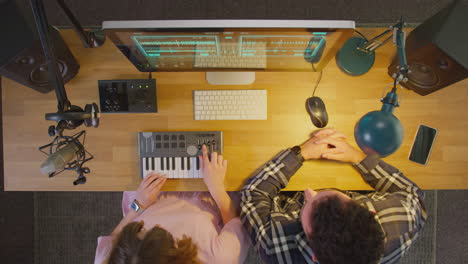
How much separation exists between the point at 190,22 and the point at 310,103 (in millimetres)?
772

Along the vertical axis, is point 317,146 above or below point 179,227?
above

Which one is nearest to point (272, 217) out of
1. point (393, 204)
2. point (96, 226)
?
point (393, 204)

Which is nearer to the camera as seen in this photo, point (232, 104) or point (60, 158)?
point (60, 158)

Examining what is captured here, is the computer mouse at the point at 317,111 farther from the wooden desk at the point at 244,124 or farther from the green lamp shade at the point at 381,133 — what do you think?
the green lamp shade at the point at 381,133

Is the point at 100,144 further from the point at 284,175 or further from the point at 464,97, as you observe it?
the point at 464,97

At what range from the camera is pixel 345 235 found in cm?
104

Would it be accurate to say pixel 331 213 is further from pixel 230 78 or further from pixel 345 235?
pixel 230 78

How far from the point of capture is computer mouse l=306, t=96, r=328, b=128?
1.36m

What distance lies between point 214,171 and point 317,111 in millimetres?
621

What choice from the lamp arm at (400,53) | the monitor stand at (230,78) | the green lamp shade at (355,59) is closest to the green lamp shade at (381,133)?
the lamp arm at (400,53)

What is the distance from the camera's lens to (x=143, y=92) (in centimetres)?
141

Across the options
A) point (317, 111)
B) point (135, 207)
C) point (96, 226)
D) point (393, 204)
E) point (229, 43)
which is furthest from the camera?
point (96, 226)

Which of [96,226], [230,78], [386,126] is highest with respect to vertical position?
[230,78]

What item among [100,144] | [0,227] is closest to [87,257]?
[0,227]
